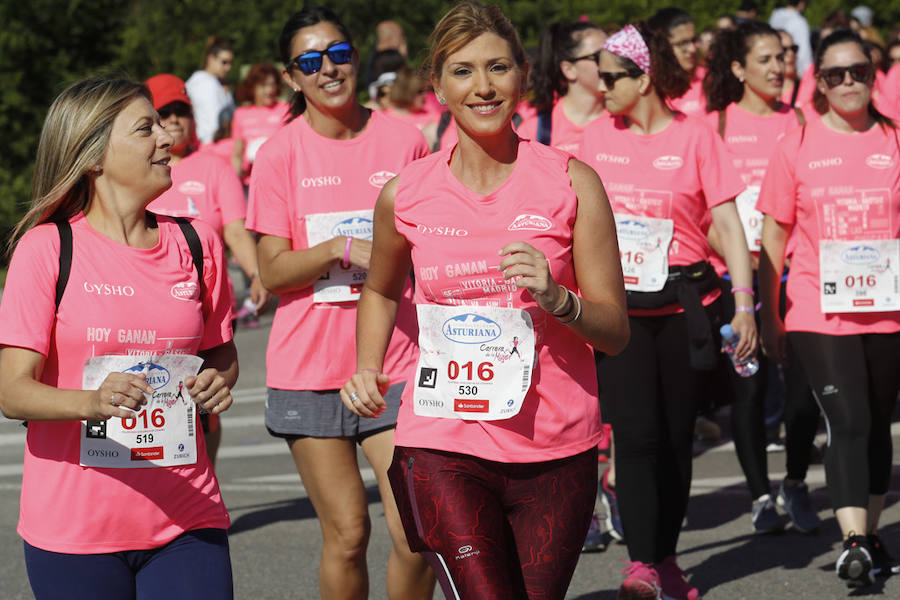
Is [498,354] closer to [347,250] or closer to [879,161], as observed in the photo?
[347,250]

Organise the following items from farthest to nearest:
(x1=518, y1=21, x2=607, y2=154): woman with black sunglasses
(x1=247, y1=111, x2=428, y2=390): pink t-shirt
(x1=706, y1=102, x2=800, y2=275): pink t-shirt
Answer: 1. (x1=706, y1=102, x2=800, y2=275): pink t-shirt
2. (x1=518, y1=21, x2=607, y2=154): woman with black sunglasses
3. (x1=247, y1=111, x2=428, y2=390): pink t-shirt

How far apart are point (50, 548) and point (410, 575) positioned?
1.42 m

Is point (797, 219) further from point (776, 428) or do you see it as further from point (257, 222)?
point (776, 428)

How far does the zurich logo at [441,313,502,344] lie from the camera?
3.88m

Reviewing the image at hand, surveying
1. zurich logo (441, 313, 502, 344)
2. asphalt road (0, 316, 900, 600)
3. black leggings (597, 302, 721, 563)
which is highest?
zurich logo (441, 313, 502, 344)

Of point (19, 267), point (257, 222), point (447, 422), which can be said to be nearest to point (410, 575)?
point (447, 422)

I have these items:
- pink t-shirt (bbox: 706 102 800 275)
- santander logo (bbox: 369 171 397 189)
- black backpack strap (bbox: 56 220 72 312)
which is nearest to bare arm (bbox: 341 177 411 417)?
black backpack strap (bbox: 56 220 72 312)

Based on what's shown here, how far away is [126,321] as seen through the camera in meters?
3.81

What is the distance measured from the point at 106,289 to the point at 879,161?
11.6 ft

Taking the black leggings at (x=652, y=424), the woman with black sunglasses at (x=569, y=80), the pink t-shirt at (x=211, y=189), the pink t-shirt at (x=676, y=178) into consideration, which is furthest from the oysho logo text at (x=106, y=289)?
the woman with black sunglasses at (x=569, y=80)

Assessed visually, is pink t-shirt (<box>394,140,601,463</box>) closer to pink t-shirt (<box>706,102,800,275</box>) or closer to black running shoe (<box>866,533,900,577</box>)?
black running shoe (<box>866,533,900,577</box>)

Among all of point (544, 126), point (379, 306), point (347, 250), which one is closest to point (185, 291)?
point (379, 306)

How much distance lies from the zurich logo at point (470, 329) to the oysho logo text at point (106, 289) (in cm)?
82

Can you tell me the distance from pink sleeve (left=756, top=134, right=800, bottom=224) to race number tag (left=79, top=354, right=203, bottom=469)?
3219mm
